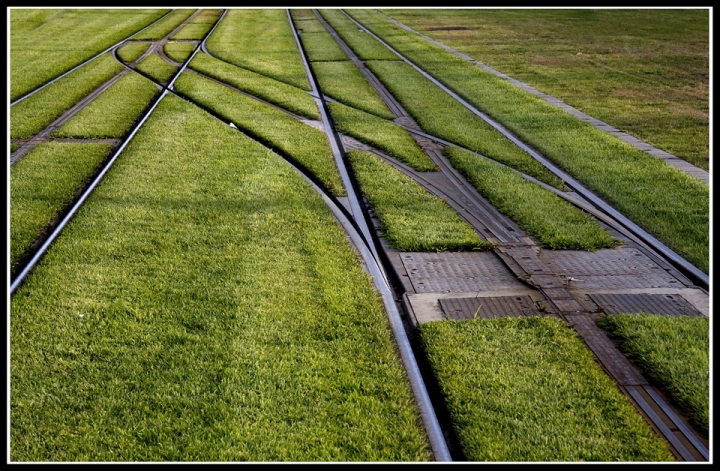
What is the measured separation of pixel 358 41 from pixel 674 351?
1803 centimetres

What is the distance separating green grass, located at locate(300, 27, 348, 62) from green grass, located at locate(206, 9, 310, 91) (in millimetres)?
389

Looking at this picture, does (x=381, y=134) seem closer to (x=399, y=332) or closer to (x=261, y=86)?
(x=261, y=86)

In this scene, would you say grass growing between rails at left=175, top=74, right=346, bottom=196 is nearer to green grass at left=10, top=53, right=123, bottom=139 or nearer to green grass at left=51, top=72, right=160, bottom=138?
green grass at left=51, top=72, right=160, bottom=138

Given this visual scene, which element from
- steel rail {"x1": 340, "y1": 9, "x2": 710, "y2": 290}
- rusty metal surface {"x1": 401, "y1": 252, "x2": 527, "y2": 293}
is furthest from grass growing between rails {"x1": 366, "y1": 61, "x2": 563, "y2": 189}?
rusty metal surface {"x1": 401, "y1": 252, "x2": 527, "y2": 293}

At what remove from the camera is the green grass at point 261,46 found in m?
14.6

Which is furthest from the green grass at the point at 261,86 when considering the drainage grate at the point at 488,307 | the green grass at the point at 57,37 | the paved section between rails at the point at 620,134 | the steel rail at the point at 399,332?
the drainage grate at the point at 488,307

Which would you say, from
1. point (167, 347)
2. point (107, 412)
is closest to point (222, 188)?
A: point (167, 347)

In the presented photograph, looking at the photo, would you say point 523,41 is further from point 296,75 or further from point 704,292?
point 704,292

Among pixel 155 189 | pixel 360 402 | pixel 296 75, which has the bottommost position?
pixel 360 402

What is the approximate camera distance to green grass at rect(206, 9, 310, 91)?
14617 millimetres

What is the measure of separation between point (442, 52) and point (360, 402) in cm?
1625

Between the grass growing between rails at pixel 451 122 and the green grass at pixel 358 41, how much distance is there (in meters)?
2.48

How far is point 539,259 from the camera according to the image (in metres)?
5.61

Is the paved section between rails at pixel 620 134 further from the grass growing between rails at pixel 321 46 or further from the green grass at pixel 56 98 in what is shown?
the green grass at pixel 56 98
